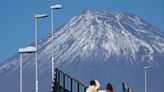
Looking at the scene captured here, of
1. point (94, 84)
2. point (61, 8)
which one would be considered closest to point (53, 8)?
point (61, 8)

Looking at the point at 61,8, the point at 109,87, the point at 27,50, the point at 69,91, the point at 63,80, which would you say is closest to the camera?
the point at 109,87

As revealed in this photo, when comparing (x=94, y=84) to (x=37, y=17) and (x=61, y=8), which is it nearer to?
(x=37, y=17)

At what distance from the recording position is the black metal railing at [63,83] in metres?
40.2

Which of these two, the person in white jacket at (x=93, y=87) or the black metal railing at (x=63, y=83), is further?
the black metal railing at (x=63, y=83)

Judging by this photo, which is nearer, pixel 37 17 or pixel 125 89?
pixel 125 89

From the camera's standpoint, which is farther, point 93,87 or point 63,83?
point 63,83

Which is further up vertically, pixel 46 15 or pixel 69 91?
pixel 46 15

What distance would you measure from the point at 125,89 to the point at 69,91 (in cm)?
766

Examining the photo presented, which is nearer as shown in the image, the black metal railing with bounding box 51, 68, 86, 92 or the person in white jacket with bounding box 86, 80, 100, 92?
the person in white jacket with bounding box 86, 80, 100, 92

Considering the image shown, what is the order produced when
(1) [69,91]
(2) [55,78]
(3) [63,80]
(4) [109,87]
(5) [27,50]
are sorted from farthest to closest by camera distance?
(5) [27,50]
(1) [69,91]
(3) [63,80]
(2) [55,78]
(4) [109,87]

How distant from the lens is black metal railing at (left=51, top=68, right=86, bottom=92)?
1582 inches

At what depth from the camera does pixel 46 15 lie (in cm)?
5522

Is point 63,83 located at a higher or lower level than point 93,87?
higher

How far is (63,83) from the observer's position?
43.0 metres
